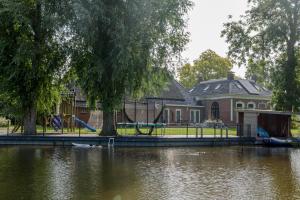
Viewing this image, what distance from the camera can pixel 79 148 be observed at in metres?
25.2

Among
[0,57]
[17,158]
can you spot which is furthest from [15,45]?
[17,158]

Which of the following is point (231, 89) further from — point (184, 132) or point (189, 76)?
point (189, 76)

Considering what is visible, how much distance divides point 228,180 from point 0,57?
19.3 meters

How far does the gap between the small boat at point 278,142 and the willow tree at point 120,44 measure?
9597 millimetres

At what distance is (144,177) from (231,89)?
4541 cm

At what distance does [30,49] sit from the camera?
26797 mm

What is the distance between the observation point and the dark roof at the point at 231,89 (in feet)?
190

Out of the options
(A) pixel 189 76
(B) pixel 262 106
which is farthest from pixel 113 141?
(A) pixel 189 76

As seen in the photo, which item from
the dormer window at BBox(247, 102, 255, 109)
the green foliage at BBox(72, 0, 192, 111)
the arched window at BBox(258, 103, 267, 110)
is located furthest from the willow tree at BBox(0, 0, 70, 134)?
the arched window at BBox(258, 103, 267, 110)

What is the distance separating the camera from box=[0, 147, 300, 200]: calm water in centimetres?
1127

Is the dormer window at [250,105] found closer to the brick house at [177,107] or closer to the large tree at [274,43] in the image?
the brick house at [177,107]

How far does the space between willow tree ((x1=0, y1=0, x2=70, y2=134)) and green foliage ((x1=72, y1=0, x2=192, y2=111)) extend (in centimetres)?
156

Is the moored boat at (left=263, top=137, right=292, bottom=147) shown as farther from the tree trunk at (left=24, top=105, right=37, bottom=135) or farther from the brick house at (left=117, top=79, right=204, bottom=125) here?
the brick house at (left=117, top=79, right=204, bottom=125)

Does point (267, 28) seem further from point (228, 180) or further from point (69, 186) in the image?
point (69, 186)
